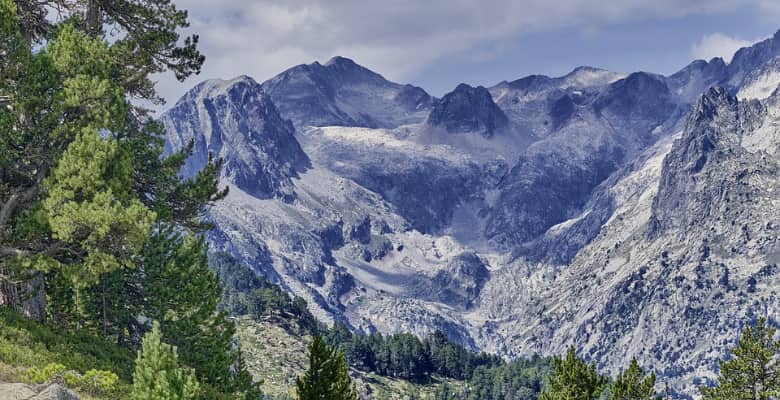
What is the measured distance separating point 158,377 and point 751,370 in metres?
53.8

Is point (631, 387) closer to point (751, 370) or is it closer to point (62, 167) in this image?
point (751, 370)

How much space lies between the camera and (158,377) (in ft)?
73.9

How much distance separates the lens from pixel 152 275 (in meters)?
54.0

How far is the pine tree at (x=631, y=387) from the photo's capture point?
49594 mm

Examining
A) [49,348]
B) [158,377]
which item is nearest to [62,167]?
[49,348]

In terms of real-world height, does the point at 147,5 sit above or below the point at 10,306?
above

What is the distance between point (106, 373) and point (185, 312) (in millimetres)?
23403

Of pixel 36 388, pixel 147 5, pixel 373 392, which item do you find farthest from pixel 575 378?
pixel 373 392

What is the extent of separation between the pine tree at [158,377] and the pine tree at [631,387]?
3559 cm

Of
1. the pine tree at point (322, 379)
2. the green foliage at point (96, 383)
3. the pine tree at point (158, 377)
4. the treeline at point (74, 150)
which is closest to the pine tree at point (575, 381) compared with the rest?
the pine tree at point (322, 379)

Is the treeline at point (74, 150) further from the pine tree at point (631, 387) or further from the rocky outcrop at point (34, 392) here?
the pine tree at point (631, 387)

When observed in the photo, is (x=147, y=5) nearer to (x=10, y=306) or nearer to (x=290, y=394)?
(x=10, y=306)

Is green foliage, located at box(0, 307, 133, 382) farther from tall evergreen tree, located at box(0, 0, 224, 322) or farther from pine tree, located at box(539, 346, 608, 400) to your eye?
pine tree, located at box(539, 346, 608, 400)

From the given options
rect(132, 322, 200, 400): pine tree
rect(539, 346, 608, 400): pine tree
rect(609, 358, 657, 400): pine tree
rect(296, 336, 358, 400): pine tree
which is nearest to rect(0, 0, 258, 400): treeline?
rect(132, 322, 200, 400): pine tree
